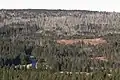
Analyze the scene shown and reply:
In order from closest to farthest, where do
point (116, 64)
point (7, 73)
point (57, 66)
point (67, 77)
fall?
point (67, 77) < point (7, 73) < point (57, 66) < point (116, 64)

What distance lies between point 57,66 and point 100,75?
51961 mm

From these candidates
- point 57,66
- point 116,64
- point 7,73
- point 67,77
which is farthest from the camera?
point 116,64

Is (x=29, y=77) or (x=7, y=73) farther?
(x=7, y=73)

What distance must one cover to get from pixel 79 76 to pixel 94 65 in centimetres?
6386

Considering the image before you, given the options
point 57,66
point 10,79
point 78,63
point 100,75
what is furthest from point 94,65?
point 10,79

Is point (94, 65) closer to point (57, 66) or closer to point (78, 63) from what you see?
point (78, 63)

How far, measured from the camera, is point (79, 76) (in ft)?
416

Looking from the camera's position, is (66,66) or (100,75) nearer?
(100,75)

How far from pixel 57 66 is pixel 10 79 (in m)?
57.3

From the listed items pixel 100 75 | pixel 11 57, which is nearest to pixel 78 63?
pixel 11 57

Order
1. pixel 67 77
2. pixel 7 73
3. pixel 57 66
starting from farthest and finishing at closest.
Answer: pixel 57 66 < pixel 7 73 < pixel 67 77

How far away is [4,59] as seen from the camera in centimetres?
18988

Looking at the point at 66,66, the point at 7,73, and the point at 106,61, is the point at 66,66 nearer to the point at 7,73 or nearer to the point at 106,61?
the point at 106,61

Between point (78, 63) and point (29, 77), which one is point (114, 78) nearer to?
point (29, 77)
